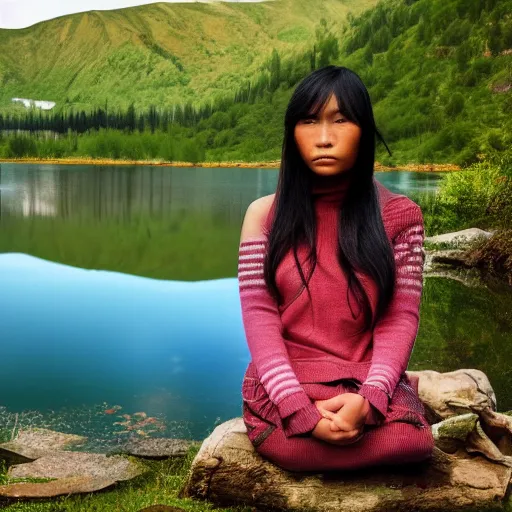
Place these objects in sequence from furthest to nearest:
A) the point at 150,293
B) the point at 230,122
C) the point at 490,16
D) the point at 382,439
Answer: the point at 230,122, the point at 490,16, the point at 150,293, the point at 382,439

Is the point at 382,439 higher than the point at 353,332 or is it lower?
lower

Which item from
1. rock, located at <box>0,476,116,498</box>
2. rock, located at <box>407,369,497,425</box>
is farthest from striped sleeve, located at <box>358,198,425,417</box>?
rock, located at <box>0,476,116,498</box>

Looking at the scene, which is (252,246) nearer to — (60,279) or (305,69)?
(60,279)

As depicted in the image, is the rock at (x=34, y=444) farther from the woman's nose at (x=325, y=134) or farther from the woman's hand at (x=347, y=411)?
the woman's nose at (x=325, y=134)

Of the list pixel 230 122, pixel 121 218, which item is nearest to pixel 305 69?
pixel 230 122

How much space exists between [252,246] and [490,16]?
117022 millimetres

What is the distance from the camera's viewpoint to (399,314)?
2.81 m

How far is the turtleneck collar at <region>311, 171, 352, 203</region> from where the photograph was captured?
2.86m

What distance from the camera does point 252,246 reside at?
287cm

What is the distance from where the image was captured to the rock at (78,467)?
13.1ft

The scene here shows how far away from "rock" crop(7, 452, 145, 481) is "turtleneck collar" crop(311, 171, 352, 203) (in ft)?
6.29

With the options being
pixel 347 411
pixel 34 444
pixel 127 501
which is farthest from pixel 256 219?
pixel 34 444

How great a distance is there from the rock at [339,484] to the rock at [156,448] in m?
1.78

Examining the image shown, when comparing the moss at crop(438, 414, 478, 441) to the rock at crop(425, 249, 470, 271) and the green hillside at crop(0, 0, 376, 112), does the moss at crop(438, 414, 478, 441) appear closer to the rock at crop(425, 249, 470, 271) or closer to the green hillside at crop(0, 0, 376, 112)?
the rock at crop(425, 249, 470, 271)
